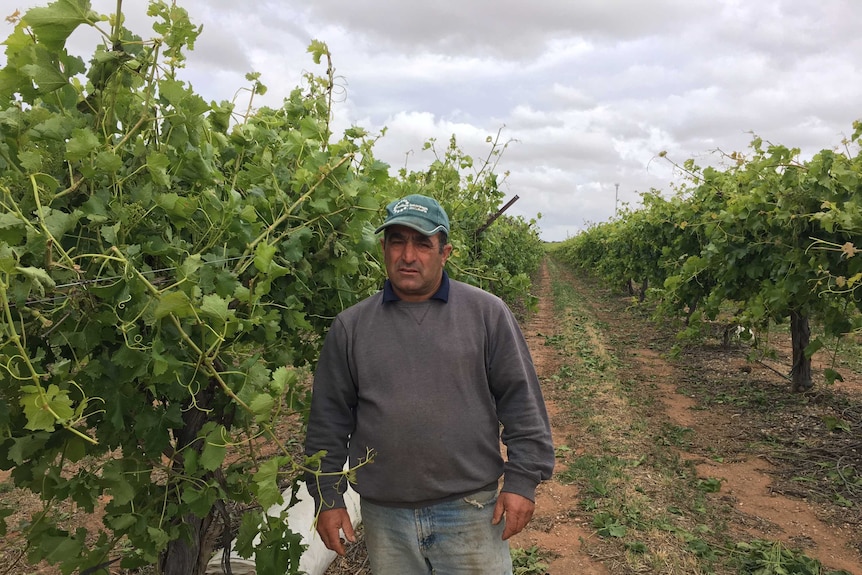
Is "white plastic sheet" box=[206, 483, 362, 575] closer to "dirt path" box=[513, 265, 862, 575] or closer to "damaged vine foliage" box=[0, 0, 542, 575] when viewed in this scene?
"damaged vine foliage" box=[0, 0, 542, 575]

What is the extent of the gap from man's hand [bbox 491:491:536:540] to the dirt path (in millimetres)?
2128

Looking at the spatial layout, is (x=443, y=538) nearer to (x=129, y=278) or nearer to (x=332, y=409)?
(x=332, y=409)

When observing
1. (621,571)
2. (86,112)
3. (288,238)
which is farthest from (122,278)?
(621,571)

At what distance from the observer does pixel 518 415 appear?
220 cm

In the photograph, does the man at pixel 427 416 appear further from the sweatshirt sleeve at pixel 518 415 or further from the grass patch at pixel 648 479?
the grass patch at pixel 648 479

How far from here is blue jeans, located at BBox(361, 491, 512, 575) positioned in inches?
85.4

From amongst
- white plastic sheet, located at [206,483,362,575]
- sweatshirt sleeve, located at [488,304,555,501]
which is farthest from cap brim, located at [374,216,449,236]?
white plastic sheet, located at [206,483,362,575]

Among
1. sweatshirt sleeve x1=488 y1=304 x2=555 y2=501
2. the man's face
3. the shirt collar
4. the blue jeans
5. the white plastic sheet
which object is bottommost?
the white plastic sheet

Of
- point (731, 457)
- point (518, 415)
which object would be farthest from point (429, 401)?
point (731, 457)

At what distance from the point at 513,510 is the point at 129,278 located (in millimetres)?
1494

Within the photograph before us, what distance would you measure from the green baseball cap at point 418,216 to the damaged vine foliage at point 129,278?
0.21 m

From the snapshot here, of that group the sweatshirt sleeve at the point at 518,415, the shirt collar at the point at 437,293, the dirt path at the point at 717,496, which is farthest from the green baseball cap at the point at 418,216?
the dirt path at the point at 717,496

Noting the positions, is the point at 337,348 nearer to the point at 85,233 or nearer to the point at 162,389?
the point at 162,389

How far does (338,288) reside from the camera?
8.90 ft
